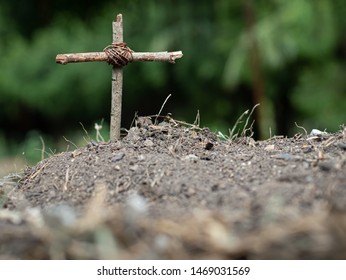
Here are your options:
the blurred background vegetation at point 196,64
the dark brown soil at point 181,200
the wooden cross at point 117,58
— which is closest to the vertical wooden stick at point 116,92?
the wooden cross at point 117,58

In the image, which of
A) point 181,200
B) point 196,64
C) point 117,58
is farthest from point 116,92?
point 196,64

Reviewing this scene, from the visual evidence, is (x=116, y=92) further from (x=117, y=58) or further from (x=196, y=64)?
(x=196, y=64)

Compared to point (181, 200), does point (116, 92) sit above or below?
above

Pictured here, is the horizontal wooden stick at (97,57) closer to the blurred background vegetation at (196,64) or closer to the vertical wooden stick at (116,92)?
the vertical wooden stick at (116,92)

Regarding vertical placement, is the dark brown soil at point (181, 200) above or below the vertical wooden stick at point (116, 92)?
below

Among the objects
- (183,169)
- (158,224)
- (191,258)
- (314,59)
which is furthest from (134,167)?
(314,59)

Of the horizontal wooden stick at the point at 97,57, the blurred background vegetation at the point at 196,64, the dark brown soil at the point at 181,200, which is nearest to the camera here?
the dark brown soil at the point at 181,200
